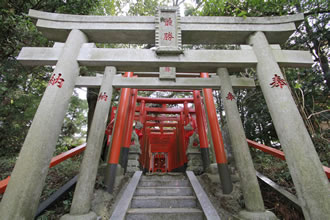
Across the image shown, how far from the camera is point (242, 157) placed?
3074 millimetres

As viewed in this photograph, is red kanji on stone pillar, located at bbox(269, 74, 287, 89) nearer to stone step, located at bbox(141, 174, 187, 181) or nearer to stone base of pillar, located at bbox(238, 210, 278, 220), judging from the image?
stone base of pillar, located at bbox(238, 210, 278, 220)

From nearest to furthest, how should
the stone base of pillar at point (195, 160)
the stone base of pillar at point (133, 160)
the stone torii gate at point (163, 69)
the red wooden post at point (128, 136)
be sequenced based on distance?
1. the stone torii gate at point (163, 69)
2. the red wooden post at point (128, 136)
3. the stone base of pillar at point (133, 160)
4. the stone base of pillar at point (195, 160)

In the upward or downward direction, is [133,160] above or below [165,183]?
above

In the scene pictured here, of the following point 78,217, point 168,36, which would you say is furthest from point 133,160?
point 168,36

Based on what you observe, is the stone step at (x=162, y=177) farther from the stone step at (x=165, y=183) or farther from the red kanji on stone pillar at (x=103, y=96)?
the red kanji on stone pillar at (x=103, y=96)

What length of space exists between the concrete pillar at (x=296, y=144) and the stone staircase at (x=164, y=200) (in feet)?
6.14

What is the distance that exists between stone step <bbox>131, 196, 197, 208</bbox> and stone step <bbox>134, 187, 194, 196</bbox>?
1.35 feet

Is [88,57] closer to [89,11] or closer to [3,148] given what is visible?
[89,11]

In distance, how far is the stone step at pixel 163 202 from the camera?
12.1ft

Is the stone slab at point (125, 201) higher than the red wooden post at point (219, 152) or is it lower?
lower

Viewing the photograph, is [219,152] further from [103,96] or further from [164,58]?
[103,96]

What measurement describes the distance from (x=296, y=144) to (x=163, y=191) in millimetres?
3123

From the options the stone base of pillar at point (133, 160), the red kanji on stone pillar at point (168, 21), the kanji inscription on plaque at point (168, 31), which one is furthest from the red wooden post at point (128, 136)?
the red kanji on stone pillar at point (168, 21)

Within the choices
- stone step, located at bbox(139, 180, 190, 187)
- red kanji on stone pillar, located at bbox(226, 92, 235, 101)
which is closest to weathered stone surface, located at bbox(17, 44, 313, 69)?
red kanji on stone pillar, located at bbox(226, 92, 235, 101)
